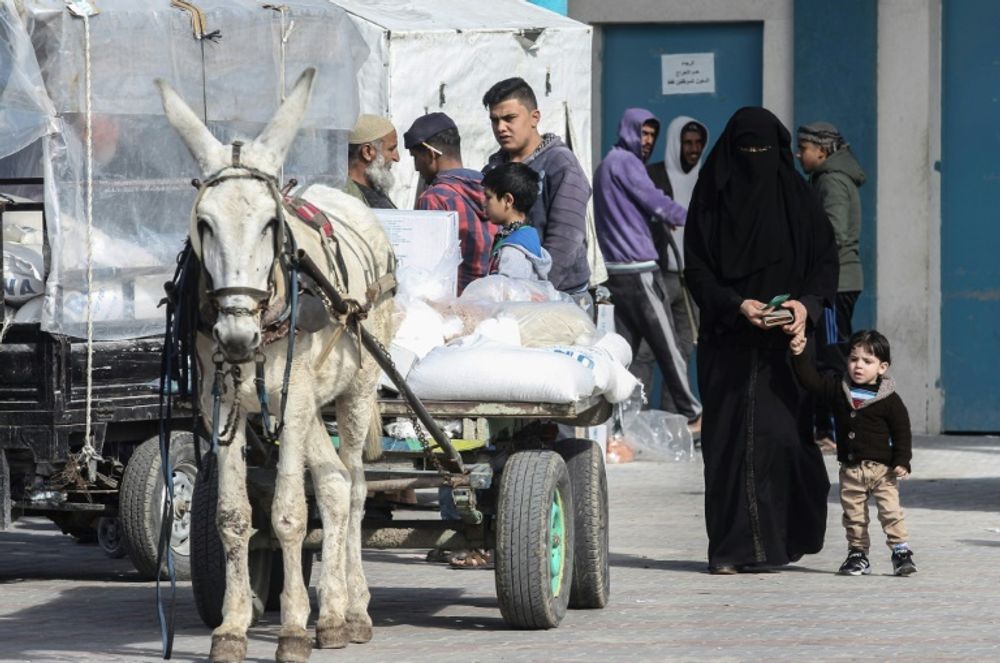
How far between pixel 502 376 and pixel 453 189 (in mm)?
2472

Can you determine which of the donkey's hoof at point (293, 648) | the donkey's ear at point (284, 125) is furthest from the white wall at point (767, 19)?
the donkey's hoof at point (293, 648)

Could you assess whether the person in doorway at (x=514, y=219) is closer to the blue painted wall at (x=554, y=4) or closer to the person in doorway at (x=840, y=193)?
the person in doorway at (x=840, y=193)

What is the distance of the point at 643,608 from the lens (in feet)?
29.1

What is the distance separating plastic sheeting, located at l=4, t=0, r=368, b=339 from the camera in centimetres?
949

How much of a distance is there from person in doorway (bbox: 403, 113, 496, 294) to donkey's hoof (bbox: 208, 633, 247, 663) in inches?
123

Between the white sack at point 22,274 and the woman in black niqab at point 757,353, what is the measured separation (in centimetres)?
296

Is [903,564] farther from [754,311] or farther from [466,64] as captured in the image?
[466,64]

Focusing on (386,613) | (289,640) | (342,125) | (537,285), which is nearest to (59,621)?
(386,613)

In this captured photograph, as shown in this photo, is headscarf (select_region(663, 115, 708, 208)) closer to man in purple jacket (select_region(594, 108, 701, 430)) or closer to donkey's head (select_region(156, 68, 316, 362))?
man in purple jacket (select_region(594, 108, 701, 430))

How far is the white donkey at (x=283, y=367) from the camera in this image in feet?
22.5

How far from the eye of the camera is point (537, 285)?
9.31m

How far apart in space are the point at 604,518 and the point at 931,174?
25.7 feet

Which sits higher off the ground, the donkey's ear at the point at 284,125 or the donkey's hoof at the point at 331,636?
the donkey's ear at the point at 284,125

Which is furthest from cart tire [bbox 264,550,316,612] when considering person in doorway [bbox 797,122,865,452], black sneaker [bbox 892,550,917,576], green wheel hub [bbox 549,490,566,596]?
person in doorway [bbox 797,122,865,452]
